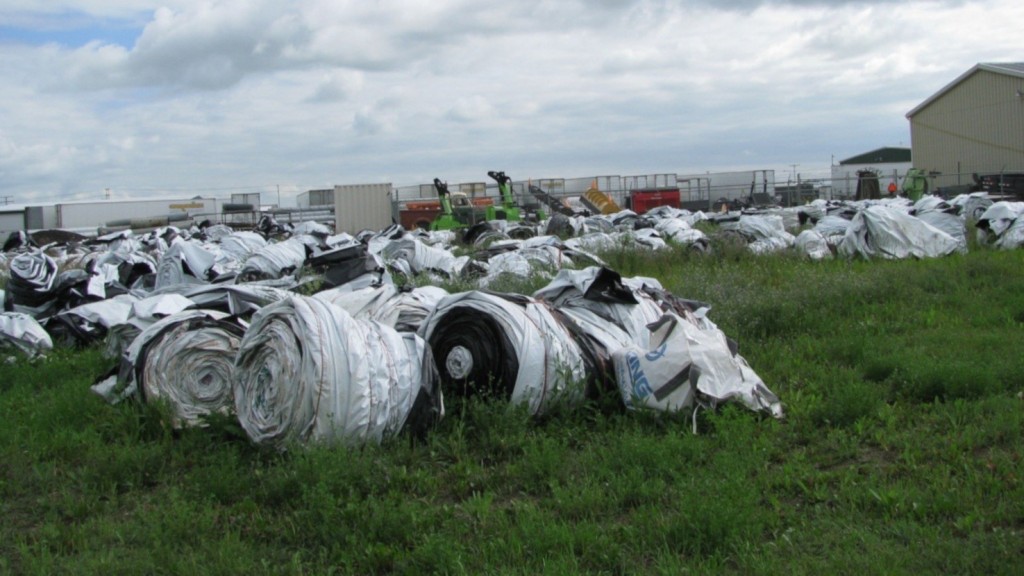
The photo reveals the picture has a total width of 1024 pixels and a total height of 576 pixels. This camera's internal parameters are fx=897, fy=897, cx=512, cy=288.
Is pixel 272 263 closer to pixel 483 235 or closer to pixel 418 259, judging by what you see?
pixel 418 259

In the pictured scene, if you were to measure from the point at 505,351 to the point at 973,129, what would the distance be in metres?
37.9

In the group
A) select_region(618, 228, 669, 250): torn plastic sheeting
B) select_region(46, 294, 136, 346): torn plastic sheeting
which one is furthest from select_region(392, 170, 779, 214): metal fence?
select_region(46, 294, 136, 346): torn plastic sheeting

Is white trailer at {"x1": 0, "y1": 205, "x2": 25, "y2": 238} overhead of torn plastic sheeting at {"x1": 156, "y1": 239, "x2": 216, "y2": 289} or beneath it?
overhead

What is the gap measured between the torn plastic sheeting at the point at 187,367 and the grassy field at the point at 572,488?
0.50 feet

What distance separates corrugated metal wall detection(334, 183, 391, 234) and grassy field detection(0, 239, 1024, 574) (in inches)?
978

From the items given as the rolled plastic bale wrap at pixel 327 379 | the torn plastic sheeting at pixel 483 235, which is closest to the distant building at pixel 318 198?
the torn plastic sheeting at pixel 483 235

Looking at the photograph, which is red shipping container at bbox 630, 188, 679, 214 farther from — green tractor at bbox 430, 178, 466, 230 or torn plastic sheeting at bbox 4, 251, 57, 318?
torn plastic sheeting at bbox 4, 251, 57, 318

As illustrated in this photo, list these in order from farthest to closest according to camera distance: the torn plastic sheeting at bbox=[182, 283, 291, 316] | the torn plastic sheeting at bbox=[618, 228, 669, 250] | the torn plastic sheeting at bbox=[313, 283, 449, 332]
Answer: the torn plastic sheeting at bbox=[618, 228, 669, 250], the torn plastic sheeting at bbox=[182, 283, 291, 316], the torn plastic sheeting at bbox=[313, 283, 449, 332]

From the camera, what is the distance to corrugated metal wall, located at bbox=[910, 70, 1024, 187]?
34438 mm

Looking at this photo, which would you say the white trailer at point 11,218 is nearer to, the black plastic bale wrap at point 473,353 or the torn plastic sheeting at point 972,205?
the torn plastic sheeting at point 972,205

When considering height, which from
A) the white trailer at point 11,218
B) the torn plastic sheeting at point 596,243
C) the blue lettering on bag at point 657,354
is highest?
the white trailer at point 11,218

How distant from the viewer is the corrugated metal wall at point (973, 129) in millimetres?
34438

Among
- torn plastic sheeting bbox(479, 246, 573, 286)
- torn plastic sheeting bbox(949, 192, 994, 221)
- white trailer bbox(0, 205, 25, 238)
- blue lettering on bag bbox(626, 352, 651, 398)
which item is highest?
white trailer bbox(0, 205, 25, 238)

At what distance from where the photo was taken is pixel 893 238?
10.6 meters
